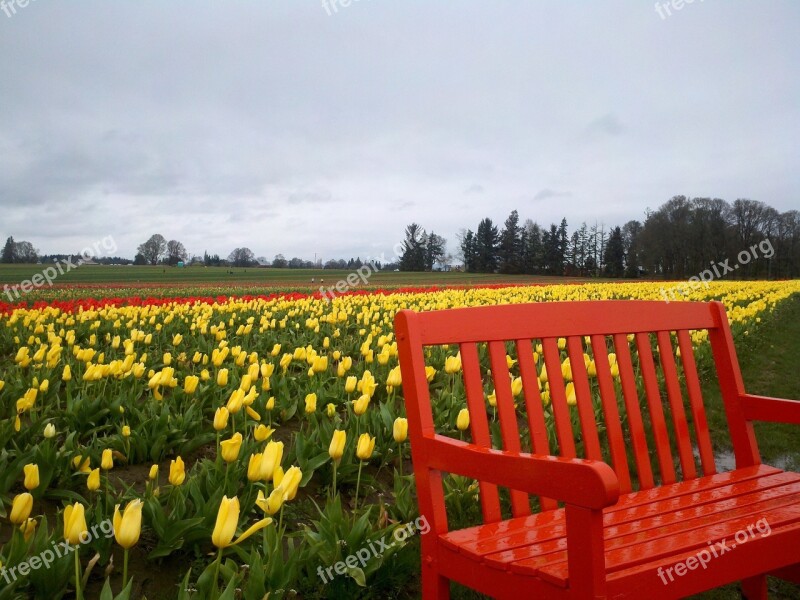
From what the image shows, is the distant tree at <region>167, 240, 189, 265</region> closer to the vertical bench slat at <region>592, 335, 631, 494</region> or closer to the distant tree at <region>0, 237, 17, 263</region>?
the distant tree at <region>0, 237, 17, 263</region>

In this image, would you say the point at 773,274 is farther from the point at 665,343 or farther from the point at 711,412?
the point at 665,343

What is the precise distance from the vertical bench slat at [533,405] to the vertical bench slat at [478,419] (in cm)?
18

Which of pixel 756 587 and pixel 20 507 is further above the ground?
pixel 20 507

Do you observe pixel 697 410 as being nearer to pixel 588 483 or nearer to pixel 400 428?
pixel 400 428

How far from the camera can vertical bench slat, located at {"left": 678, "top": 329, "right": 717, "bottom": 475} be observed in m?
2.45

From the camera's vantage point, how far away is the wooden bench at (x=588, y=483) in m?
1.35

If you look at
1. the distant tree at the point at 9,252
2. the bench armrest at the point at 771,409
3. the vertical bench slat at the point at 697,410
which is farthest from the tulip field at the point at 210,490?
the distant tree at the point at 9,252

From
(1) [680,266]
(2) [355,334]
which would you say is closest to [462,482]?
(2) [355,334]

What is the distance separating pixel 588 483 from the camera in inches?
47.3

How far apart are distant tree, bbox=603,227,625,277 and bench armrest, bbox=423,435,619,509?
2522 inches

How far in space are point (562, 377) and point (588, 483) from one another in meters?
1.09

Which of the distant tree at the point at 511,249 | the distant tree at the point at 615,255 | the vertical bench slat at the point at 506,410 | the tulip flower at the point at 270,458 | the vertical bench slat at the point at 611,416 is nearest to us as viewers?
the tulip flower at the point at 270,458

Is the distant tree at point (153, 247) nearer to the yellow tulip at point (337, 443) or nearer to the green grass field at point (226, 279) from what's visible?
the green grass field at point (226, 279)

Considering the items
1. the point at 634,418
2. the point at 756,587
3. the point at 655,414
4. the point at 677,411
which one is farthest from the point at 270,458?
the point at 756,587
